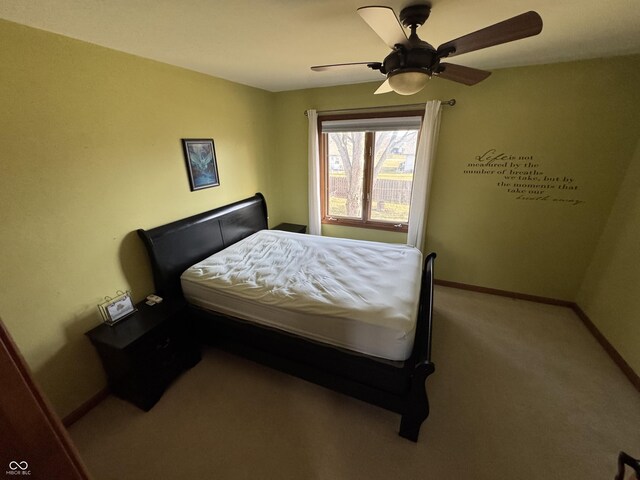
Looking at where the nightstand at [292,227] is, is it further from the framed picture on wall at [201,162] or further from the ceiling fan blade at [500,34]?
the ceiling fan blade at [500,34]

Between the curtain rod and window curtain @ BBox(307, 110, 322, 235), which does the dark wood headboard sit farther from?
the curtain rod

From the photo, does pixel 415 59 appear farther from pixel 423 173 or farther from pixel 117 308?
pixel 117 308

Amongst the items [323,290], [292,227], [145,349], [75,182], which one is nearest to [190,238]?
[75,182]

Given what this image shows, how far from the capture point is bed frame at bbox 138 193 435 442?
154 cm

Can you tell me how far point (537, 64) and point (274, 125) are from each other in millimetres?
2915

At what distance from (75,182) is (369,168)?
9.26 ft

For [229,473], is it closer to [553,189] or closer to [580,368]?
[580,368]

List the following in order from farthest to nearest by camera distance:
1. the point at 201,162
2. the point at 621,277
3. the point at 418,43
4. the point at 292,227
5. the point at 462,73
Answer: the point at 292,227
the point at 201,162
the point at 621,277
the point at 462,73
the point at 418,43

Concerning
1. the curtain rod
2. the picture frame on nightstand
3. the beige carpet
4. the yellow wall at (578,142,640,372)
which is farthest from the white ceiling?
the beige carpet

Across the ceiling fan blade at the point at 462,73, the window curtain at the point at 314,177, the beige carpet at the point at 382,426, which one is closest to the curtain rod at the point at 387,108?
the window curtain at the point at 314,177

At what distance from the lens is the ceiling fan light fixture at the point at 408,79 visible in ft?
4.36

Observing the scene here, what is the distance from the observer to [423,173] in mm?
2904

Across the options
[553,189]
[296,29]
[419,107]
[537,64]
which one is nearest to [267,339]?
[296,29]

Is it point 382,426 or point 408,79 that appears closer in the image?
point 408,79
